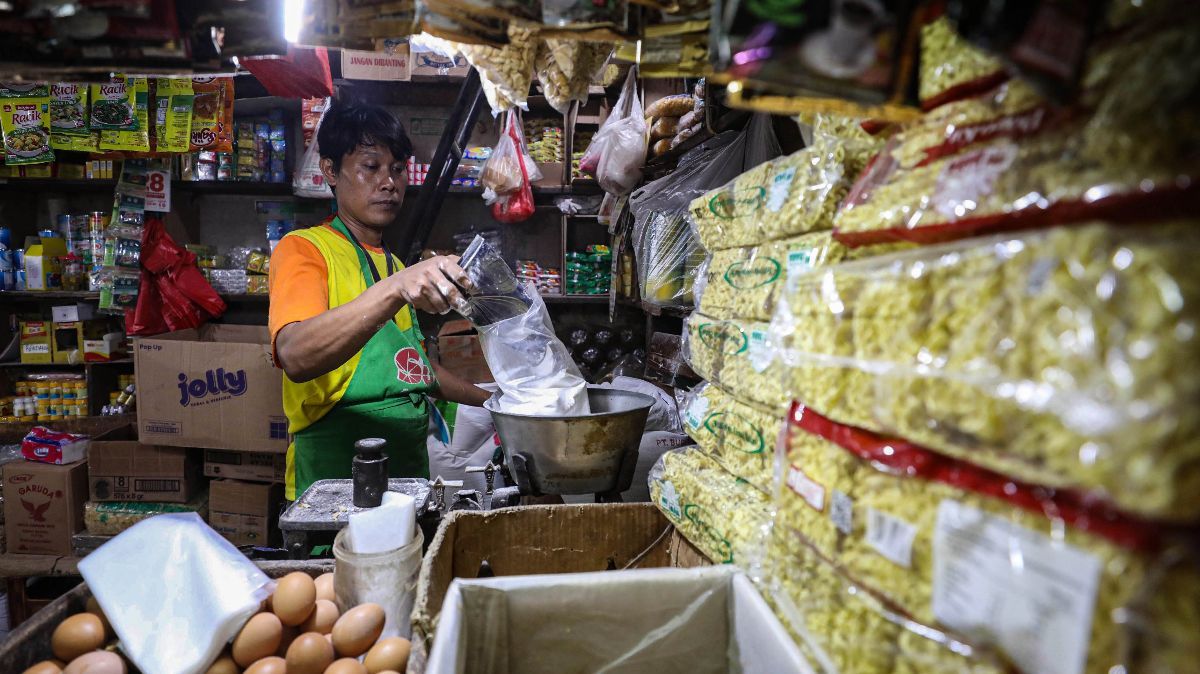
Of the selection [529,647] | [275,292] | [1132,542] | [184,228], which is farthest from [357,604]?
[184,228]

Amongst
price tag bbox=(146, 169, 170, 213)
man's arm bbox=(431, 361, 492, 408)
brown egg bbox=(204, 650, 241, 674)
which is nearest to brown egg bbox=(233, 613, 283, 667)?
brown egg bbox=(204, 650, 241, 674)

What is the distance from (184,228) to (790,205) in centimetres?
430

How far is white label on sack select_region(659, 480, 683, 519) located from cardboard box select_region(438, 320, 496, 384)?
2.42 meters

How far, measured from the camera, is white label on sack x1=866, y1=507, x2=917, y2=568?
549 millimetres

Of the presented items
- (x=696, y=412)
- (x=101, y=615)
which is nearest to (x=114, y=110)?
(x=101, y=615)

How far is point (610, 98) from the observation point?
3.89 m

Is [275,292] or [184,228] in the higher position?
[184,228]

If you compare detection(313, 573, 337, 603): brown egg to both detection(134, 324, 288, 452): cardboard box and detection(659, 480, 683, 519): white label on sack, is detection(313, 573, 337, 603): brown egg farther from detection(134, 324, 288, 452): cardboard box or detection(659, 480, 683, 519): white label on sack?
detection(134, 324, 288, 452): cardboard box

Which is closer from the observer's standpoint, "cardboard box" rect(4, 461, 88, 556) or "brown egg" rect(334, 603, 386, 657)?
"brown egg" rect(334, 603, 386, 657)

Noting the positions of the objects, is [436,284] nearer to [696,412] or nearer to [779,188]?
[696,412]

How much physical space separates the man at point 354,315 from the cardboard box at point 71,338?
2.53m

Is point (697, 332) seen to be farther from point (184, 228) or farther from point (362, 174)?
point (184, 228)

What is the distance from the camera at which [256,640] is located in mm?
928

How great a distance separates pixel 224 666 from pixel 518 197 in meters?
2.83
